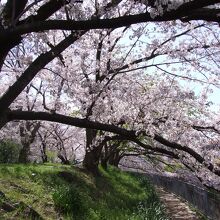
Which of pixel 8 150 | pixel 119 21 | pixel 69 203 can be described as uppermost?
pixel 119 21

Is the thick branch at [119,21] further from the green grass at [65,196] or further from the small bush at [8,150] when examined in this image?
the small bush at [8,150]

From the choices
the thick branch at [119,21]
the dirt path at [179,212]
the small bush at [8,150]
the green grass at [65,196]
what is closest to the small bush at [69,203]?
the green grass at [65,196]

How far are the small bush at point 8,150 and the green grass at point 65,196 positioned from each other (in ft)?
39.3

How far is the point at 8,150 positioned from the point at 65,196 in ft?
60.1

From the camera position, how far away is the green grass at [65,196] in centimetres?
841

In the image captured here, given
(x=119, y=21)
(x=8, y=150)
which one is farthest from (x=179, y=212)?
(x=8, y=150)

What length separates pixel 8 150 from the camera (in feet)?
85.4

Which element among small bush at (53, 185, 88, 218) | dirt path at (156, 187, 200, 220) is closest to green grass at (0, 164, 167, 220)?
small bush at (53, 185, 88, 218)

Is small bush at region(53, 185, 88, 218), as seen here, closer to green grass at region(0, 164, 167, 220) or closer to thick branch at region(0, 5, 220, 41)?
green grass at region(0, 164, 167, 220)

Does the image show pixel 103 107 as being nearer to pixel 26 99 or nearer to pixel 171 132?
pixel 171 132

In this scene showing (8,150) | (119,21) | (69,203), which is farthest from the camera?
(8,150)

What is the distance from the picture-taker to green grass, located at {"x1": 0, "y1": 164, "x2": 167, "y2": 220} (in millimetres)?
8414

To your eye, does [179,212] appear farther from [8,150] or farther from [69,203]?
[8,150]

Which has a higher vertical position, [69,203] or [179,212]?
[179,212]
